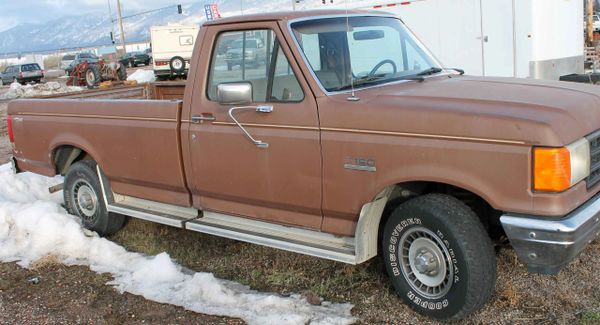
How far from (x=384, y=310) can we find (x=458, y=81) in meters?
1.72

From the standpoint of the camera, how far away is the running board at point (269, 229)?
4.00 metres

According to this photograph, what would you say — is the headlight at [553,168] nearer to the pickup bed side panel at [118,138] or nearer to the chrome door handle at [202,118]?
the chrome door handle at [202,118]

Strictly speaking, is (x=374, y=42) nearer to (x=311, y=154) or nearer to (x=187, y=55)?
(x=311, y=154)

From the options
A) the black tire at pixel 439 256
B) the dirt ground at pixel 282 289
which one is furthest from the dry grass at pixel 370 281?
the black tire at pixel 439 256

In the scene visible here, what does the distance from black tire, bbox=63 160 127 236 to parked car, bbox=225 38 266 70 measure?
210 centimetres

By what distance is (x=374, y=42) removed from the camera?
466cm

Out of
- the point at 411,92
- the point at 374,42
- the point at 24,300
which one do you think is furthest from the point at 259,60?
the point at 24,300

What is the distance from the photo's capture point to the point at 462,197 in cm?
393

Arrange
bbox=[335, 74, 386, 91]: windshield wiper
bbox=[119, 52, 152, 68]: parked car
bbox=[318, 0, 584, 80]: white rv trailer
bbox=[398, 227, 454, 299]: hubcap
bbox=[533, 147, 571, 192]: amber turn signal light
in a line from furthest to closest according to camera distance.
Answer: bbox=[119, 52, 152, 68]: parked car, bbox=[318, 0, 584, 80]: white rv trailer, bbox=[335, 74, 386, 91]: windshield wiper, bbox=[398, 227, 454, 299]: hubcap, bbox=[533, 147, 571, 192]: amber turn signal light

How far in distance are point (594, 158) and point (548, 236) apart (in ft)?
2.25

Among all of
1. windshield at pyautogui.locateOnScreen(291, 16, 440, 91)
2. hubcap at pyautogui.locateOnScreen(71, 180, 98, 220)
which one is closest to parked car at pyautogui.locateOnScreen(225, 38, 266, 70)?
windshield at pyautogui.locateOnScreen(291, 16, 440, 91)

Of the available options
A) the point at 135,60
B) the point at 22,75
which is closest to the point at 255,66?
the point at 22,75

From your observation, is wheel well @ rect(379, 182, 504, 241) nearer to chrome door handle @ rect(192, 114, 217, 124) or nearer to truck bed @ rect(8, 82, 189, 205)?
chrome door handle @ rect(192, 114, 217, 124)

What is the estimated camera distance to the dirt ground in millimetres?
3947
